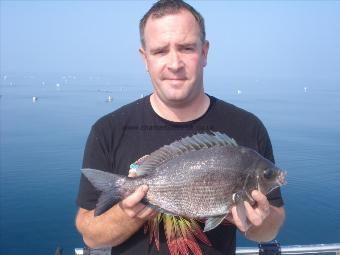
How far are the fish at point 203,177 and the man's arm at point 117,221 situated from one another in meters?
0.12

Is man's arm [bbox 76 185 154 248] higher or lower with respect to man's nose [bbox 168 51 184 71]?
lower

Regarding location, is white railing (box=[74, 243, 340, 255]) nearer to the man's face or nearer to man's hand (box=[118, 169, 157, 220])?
man's hand (box=[118, 169, 157, 220])

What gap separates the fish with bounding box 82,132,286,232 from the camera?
296 cm

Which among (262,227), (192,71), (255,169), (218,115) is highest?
(192,71)

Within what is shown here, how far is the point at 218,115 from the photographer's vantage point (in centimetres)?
338

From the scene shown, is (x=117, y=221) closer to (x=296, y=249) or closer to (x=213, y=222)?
(x=213, y=222)

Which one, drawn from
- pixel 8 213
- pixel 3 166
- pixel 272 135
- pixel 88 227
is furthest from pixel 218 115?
pixel 272 135

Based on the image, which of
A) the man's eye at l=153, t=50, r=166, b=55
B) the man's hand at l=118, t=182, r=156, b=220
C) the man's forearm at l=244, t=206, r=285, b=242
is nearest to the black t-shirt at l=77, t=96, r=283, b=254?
the man's forearm at l=244, t=206, r=285, b=242

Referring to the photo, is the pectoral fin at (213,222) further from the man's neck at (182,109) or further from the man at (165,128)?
the man's neck at (182,109)

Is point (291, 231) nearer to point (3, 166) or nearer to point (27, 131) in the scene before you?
point (3, 166)

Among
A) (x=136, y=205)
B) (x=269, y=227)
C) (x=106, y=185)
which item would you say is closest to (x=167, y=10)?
(x=106, y=185)

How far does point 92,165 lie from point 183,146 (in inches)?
32.7

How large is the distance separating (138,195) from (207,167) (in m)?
0.65

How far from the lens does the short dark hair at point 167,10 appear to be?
3.11 metres
